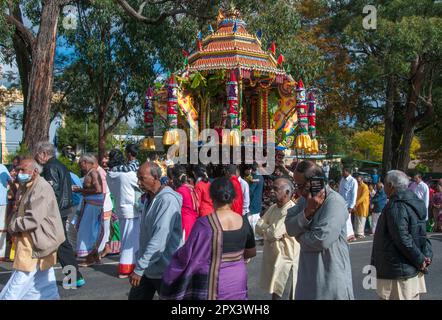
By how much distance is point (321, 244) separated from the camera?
4.12 metres

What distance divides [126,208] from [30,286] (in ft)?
9.00

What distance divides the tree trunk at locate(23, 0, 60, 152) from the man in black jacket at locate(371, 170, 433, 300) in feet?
29.0

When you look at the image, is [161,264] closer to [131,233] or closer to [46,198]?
[46,198]

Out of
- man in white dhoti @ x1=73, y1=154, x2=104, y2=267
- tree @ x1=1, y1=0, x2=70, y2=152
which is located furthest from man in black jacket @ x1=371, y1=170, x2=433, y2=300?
tree @ x1=1, y1=0, x2=70, y2=152

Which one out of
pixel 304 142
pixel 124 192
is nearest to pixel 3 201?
pixel 124 192

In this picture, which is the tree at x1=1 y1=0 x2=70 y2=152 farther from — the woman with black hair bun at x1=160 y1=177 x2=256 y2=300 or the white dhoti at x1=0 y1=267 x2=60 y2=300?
the woman with black hair bun at x1=160 y1=177 x2=256 y2=300

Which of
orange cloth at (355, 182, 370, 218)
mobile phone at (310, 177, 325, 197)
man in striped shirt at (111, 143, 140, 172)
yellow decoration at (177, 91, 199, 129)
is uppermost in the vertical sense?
yellow decoration at (177, 91, 199, 129)

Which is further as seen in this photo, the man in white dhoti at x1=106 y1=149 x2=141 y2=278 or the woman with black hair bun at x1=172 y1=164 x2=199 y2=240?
the woman with black hair bun at x1=172 y1=164 x2=199 y2=240

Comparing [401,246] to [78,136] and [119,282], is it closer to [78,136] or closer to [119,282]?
[119,282]

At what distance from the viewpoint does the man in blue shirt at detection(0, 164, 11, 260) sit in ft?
28.4

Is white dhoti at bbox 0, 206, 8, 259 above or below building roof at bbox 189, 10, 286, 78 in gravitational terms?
below

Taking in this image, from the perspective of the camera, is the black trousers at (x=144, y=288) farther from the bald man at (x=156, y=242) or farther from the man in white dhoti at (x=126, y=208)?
the man in white dhoti at (x=126, y=208)

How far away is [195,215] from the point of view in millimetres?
8062

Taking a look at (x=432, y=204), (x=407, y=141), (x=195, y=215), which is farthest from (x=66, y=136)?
(x=195, y=215)
